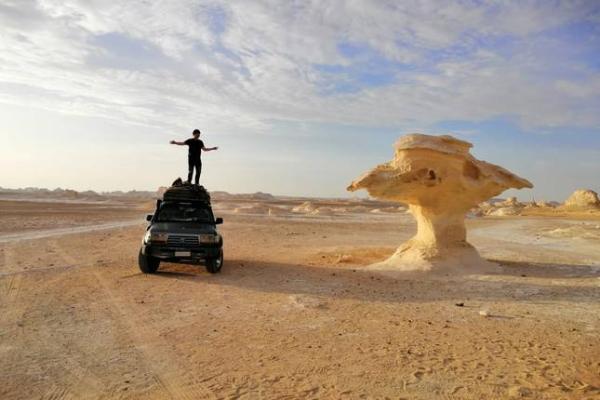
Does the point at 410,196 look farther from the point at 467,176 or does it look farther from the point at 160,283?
the point at 160,283

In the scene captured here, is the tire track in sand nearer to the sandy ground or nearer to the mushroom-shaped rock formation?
the sandy ground

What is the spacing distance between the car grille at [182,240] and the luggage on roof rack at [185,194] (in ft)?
5.52

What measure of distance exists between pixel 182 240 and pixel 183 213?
4.86 feet

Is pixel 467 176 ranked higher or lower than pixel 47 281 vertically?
higher

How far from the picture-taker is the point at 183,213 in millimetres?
13336

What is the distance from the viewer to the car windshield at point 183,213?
43.0ft

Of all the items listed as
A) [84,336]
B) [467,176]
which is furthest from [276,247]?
[84,336]

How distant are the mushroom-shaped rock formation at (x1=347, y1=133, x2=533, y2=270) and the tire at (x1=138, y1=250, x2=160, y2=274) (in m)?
5.99

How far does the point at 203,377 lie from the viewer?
215 inches

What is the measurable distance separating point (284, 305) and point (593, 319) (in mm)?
5503

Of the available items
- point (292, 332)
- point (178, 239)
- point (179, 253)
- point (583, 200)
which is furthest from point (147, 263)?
point (583, 200)

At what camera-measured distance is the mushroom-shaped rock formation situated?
13.2 m

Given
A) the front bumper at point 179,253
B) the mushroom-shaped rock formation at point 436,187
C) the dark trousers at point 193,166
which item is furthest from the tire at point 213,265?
the mushroom-shaped rock formation at point 436,187

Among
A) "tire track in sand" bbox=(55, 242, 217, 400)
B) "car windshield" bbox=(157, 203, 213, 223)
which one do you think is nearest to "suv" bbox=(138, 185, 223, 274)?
"car windshield" bbox=(157, 203, 213, 223)
